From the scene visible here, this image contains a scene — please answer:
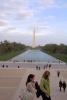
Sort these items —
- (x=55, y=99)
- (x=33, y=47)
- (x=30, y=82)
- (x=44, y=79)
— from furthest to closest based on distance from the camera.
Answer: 1. (x=33, y=47)
2. (x=55, y=99)
3. (x=44, y=79)
4. (x=30, y=82)

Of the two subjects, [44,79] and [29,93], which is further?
[44,79]

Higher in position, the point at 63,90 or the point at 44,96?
the point at 44,96

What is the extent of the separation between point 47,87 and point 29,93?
216 centimetres

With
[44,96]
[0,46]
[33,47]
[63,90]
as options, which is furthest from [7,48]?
[44,96]

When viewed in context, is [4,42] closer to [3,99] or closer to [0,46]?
[0,46]

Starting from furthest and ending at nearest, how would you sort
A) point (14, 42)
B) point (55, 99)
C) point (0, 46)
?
point (14, 42), point (0, 46), point (55, 99)

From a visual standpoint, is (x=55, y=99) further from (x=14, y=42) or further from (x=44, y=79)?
(x=14, y=42)

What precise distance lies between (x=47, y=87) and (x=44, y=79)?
0.26m

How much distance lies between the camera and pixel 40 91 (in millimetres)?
8719

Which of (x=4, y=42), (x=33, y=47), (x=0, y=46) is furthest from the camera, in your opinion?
(x=33, y=47)

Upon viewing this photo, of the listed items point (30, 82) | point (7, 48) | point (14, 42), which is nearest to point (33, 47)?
point (14, 42)

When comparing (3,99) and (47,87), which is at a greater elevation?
(47,87)

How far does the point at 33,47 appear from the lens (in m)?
165

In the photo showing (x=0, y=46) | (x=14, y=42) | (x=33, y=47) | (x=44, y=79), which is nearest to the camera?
(x=44, y=79)
